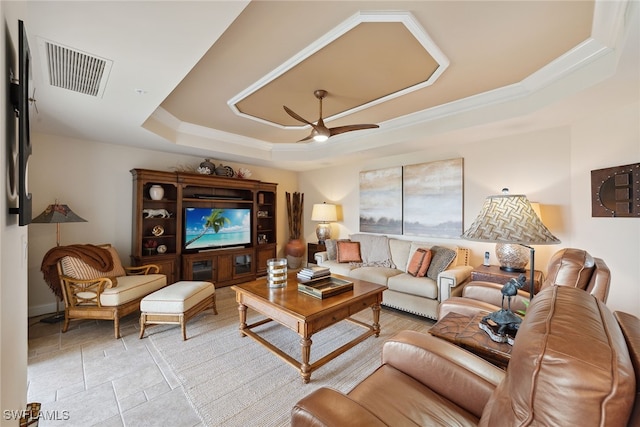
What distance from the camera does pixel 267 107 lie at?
322cm

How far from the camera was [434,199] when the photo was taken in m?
3.87

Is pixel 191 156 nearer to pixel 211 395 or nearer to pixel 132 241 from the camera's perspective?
pixel 132 241

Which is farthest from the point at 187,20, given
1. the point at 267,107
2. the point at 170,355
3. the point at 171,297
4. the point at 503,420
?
the point at 170,355

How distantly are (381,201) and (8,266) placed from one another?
13.8 ft

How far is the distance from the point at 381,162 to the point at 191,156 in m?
3.34

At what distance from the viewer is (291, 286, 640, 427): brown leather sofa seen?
0.54 metres

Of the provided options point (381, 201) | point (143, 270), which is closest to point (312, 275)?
point (381, 201)

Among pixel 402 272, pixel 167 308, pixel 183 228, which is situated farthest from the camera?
pixel 183 228

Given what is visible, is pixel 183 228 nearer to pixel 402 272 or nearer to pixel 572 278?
pixel 402 272

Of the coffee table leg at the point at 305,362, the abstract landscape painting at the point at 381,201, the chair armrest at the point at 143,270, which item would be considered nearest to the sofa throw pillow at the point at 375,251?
the abstract landscape painting at the point at 381,201

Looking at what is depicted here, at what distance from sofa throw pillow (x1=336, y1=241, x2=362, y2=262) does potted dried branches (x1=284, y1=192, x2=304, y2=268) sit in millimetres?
1520

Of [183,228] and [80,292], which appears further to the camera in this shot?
[183,228]

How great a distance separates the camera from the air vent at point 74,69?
170 cm

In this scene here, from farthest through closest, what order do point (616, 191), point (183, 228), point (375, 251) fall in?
point (183, 228)
point (375, 251)
point (616, 191)
